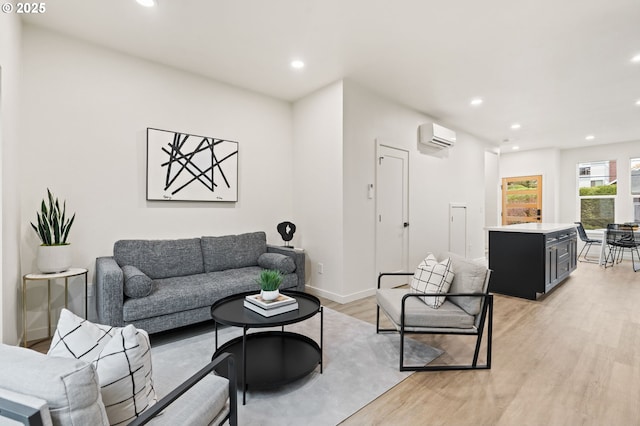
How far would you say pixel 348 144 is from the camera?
3.86 m

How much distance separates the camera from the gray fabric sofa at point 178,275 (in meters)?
2.46

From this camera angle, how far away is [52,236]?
2.70 metres

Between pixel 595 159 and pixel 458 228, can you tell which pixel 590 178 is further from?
pixel 458 228

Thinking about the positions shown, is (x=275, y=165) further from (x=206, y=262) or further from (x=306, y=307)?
(x=306, y=307)

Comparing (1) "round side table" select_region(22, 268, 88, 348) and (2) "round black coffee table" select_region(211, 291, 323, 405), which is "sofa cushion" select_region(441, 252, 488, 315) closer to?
(2) "round black coffee table" select_region(211, 291, 323, 405)

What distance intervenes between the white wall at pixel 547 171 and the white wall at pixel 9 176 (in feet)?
31.7

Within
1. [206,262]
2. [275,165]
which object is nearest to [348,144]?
[275,165]

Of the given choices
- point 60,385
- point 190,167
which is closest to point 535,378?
point 60,385

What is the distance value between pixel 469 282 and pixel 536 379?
0.76 m

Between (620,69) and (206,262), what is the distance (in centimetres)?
519

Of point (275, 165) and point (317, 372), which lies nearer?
point (317, 372)

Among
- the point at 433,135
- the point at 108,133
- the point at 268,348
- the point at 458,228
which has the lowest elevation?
the point at 268,348

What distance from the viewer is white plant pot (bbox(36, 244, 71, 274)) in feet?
8.21

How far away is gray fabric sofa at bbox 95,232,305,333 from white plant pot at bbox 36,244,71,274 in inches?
10.4
